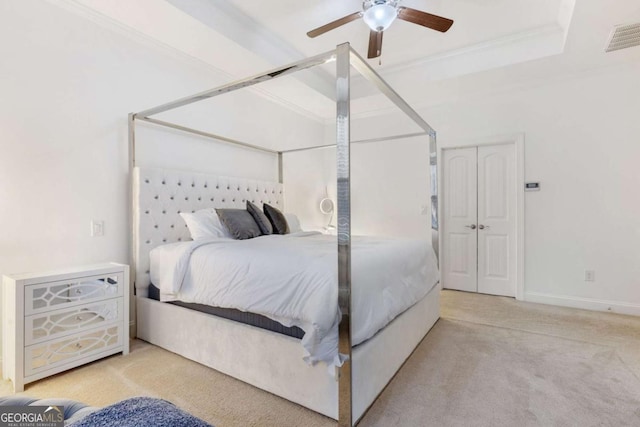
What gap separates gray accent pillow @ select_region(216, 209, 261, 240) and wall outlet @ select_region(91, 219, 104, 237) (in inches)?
35.3

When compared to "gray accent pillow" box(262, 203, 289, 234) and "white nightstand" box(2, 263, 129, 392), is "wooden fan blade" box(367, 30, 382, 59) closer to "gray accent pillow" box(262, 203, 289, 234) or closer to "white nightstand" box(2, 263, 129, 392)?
"gray accent pillow" box(262, 203, 289, 234)

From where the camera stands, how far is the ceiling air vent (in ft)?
8.29

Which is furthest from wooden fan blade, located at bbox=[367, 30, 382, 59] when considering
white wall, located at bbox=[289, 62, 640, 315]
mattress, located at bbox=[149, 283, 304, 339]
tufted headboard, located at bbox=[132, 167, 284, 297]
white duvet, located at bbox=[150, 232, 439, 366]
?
mattress, located at bbox=[149, 283, 304, 339]

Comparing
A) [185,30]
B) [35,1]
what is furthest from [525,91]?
[35,1]

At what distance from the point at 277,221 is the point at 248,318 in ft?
4.45

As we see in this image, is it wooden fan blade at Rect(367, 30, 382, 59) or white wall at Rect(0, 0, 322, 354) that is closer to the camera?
white wall at Rect(0, 0, 322, 354)

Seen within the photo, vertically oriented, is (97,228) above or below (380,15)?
below

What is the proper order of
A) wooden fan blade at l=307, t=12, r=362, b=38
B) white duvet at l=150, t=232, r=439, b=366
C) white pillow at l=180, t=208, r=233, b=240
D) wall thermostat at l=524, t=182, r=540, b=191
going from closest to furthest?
white duvet at l=150, t=232, r=439, b=366 → wooden fan blade at l=307, t=12, r=362, b=38 → white pillow at l=180, t=208, r=233, b=240 → wall thermostat at l=524, t=182, r=540, b=191

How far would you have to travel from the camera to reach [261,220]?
9.87ft

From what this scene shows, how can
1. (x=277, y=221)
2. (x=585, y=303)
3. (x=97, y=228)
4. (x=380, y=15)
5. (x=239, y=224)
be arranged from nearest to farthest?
(x=380, y=15)
(x=97, y=228)
(x=239, y=224)
(x=277, y=221)
(x=585, y=303)

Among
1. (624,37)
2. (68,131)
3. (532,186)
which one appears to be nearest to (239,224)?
(68,131)

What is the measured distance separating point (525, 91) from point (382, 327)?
11.8 ft

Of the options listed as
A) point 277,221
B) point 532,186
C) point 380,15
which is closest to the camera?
point 380,15

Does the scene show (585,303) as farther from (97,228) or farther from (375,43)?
(97,228)
